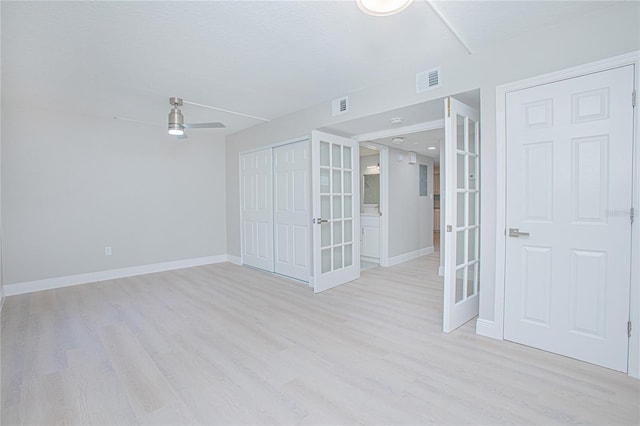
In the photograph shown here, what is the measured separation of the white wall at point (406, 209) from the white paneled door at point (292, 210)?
1.92 meters

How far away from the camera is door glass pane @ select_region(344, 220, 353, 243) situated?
4.50 m

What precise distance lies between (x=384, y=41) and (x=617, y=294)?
101 inches

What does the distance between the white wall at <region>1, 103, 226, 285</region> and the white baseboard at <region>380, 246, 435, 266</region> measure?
341 centimetres

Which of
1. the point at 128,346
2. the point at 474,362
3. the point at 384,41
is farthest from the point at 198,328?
the point at 384,41

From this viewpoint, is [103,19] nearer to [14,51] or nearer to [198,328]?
[14,51]

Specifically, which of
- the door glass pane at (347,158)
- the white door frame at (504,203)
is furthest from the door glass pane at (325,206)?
the white door frame at (504,203)

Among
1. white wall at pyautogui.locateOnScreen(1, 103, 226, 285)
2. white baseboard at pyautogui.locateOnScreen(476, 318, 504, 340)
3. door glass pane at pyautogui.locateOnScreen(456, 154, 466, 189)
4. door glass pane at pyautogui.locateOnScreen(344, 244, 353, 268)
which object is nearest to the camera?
white baseboard at pyautogui.locateOnScreen(476, 318, 504, 340)

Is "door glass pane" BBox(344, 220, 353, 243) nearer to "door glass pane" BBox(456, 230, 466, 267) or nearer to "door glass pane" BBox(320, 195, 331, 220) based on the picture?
"door glass pane" BBox(320, 195, 331, 220)

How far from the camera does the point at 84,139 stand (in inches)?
176

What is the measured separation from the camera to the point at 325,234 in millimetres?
4211

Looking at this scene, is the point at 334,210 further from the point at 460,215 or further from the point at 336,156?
the point at 460,215

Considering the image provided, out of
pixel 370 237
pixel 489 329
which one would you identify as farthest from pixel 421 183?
pixel 489 329

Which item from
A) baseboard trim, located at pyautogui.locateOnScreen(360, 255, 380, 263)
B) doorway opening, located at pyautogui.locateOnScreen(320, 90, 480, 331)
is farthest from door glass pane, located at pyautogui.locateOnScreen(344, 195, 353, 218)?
baseboard trim, located at pyautogui.locateOnScreen(360, 255, 380, 263)

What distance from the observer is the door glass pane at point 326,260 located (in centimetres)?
418
